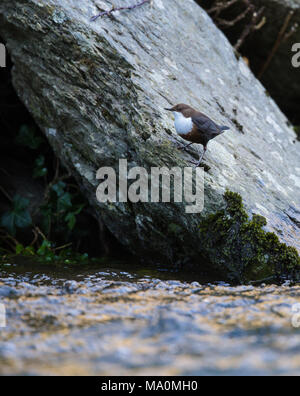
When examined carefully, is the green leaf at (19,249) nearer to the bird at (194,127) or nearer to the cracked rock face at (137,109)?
the cracked rock face at (137,109)

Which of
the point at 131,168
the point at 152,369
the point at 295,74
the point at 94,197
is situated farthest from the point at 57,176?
the point at 295,74

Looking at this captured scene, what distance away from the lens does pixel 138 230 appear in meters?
3.97

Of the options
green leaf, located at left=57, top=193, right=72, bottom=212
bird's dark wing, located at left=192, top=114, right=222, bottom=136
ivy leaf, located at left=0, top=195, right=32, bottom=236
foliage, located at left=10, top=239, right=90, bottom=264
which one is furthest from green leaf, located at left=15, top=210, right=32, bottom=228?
bird's dark wing, located at left=192, top=114, right=222, bottom=136

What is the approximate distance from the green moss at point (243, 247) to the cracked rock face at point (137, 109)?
93mm

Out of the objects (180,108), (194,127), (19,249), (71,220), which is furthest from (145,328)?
(19,249)

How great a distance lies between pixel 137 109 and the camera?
11.8 feet

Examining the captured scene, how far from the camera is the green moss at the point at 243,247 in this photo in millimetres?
3121

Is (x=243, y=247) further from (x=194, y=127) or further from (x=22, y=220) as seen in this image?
(x=22, y=220)

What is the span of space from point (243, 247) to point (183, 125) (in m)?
1.05

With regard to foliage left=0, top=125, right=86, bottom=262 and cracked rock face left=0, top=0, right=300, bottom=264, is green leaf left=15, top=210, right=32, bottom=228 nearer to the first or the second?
foliage left=0, top=125, right=86, bottom=262

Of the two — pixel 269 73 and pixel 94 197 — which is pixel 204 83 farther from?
pixel 269 73

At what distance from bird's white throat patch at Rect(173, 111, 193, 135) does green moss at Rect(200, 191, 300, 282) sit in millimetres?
579

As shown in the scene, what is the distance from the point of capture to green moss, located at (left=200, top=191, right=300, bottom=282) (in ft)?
10.2

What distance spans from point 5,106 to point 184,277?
3289 millimetres
